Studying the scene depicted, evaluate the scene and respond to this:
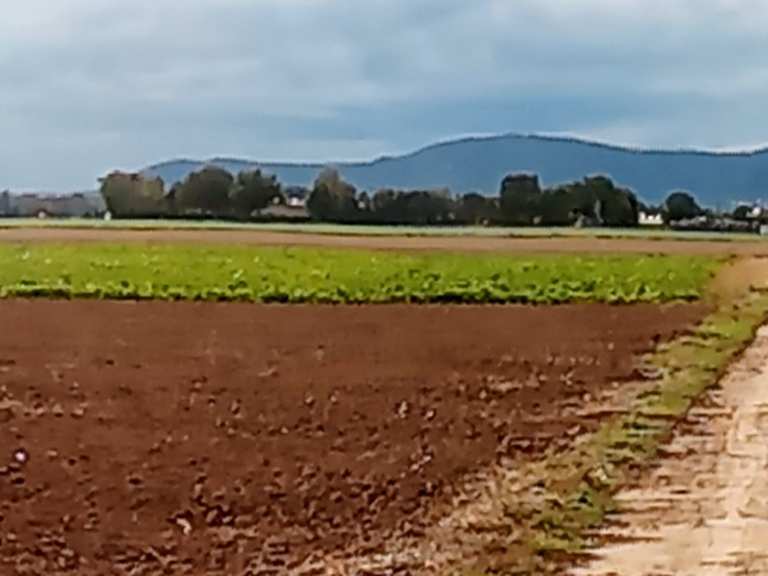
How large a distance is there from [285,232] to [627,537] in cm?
5769

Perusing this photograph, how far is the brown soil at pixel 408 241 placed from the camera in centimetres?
5166

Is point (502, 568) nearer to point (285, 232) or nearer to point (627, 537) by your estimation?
point (627, 537)

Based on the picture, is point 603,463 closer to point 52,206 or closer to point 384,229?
point 384,229

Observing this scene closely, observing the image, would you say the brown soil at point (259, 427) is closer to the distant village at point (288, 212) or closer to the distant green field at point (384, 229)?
the distant green field at point (384, 229)

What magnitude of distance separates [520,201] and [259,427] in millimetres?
67642

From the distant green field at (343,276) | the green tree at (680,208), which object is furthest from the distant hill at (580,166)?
the distant green field at (343,276)

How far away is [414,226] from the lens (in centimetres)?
7469

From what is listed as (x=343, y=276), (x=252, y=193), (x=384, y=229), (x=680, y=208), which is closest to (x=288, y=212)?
(x=252, y=193)

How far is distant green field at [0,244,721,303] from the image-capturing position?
29922 millimetres

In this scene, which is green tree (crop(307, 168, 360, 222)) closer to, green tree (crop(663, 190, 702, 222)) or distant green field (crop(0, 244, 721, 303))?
green tree (crop(663, 190, 702, 222))

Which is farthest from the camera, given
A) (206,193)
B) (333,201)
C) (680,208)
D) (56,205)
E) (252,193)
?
(56,205)

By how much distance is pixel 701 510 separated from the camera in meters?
8.21

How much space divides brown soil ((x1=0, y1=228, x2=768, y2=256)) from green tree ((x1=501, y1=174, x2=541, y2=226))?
16.0m

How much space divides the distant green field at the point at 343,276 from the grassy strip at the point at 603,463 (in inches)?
474
